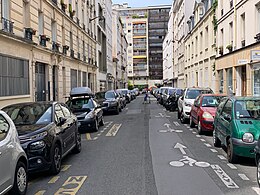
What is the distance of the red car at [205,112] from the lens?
41.0 ft

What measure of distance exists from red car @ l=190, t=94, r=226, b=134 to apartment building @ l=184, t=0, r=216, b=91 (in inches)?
613

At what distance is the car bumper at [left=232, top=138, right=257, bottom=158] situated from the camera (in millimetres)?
7508

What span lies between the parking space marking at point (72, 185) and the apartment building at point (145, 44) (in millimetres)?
113158

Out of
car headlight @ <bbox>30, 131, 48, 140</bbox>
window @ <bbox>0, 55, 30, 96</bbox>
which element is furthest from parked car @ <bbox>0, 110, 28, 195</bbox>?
window @ <bbox>0, 55, 30, 96</bbox>

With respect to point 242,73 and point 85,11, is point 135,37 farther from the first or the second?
point 242,73

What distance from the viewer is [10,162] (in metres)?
5.34

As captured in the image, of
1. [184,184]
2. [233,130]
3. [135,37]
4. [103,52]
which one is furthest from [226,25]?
[135,37]

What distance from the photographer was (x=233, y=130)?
7922 mm

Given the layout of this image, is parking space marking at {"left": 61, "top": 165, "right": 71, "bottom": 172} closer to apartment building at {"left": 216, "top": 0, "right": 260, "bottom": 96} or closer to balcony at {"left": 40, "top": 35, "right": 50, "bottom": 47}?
apartment building at {"left": 216, "top": 0, "right": 260, "bottom": 96}

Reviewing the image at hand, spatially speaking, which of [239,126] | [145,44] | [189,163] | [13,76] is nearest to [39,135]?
[189,163]

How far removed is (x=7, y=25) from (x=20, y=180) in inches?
434

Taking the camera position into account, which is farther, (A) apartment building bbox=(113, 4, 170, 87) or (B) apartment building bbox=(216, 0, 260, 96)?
(A) apartment building bbox=(113, 4, 170, 87)

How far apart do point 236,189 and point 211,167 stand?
167 centimetres

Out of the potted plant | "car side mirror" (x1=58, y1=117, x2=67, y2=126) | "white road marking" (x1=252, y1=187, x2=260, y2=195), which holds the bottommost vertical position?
"white road marking" (x1=252, y1=187, x2=260, y2=195)
